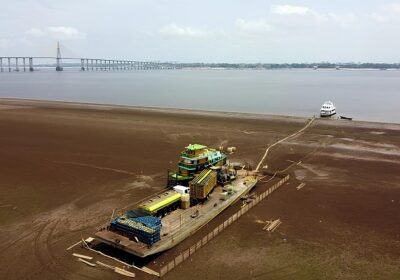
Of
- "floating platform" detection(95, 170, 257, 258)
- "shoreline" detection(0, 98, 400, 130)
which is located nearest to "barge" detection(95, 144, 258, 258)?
"floating platform" detection(95, 170, 257, 258)

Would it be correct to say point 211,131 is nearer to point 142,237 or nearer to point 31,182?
Answer: point 31,182

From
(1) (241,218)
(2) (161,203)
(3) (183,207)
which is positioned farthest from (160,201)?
(1) (241,218)

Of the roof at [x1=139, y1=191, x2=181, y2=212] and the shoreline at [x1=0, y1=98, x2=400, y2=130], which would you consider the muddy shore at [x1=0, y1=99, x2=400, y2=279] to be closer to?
the roof at [x1=139, y1=191, x2=181, y2=212]

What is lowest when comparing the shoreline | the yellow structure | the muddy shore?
the muddy shore

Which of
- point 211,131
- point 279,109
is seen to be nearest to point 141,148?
point 211,131

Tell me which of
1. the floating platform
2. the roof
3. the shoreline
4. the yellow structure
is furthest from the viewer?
the shoreline
